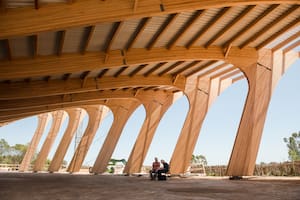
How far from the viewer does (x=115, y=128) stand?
121 ft

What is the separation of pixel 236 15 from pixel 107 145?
990 inches

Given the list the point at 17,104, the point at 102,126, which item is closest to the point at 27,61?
the point at 17,104

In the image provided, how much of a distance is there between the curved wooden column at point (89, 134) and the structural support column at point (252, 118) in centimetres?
2625

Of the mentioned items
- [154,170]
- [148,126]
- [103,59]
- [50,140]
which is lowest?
[154,170]

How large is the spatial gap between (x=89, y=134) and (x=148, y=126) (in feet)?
43.6

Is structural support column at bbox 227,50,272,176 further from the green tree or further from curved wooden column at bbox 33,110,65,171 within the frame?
the green tree

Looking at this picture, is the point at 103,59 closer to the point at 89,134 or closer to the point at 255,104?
the point at 255,104

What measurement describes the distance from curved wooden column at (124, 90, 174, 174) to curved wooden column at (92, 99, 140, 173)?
3393 mm

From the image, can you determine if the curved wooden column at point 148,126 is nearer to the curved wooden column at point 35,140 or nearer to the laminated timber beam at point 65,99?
the laminated timber beam at point 65,99

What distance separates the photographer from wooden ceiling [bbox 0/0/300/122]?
1184cm

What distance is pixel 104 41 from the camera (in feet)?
56.9

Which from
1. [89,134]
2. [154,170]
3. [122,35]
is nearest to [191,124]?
[154,170]

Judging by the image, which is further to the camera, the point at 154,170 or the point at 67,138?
the point at 67,138

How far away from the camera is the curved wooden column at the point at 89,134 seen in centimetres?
4204
